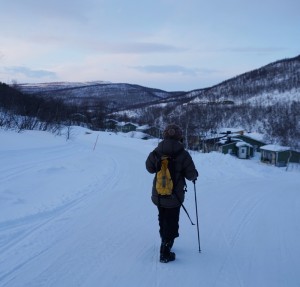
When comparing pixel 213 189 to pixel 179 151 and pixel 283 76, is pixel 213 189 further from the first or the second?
pixel 283 76

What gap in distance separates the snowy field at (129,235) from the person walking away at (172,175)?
353mm

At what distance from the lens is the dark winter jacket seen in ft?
16.3

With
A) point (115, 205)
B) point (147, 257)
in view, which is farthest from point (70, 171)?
point (147, 257)

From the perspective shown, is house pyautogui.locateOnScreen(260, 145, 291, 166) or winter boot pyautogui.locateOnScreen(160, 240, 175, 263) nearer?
winter boot pyautogui.locateOnScreen(160, 240, 175, 263)

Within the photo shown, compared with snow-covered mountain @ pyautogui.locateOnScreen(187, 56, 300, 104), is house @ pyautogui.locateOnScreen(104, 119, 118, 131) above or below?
below

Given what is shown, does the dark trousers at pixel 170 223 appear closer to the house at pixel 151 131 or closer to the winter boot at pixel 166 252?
the winter boot at pixel 166 252

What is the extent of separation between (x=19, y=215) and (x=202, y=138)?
201ft

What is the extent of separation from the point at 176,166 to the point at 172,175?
5.3 inches

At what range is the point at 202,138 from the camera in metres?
66.9

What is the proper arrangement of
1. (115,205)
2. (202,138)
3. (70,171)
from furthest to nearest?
(202,138) < (70,171) < (115,205)

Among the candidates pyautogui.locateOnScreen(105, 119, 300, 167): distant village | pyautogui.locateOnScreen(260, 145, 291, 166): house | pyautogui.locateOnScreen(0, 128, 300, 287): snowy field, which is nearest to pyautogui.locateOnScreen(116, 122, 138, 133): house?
pyautogui.locateOnScreen(105, 119, 300, 167): distant village

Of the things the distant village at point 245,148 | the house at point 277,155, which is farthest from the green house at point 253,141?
the house at point 277,155

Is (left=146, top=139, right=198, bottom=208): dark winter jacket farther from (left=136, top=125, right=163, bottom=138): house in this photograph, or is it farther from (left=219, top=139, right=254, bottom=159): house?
(left=136, top=125, right=163, bottom=138): house

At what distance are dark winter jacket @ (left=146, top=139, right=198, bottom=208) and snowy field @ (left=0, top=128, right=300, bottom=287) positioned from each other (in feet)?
2.84
